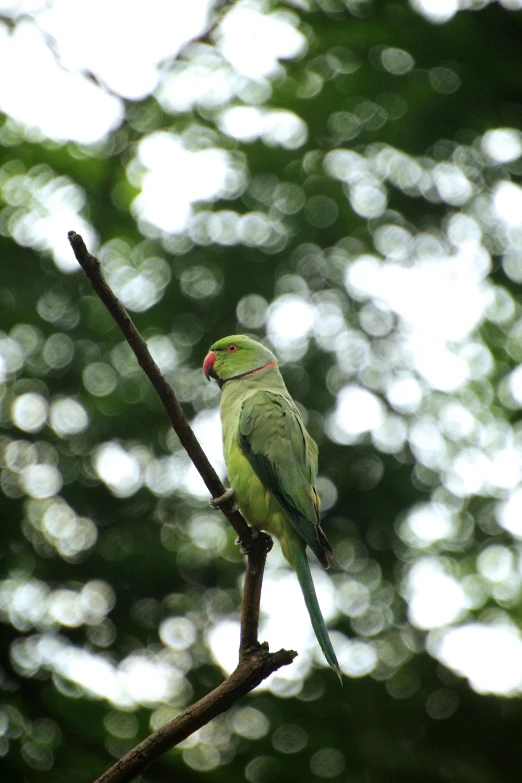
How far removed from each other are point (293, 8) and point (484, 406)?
440 centimetres

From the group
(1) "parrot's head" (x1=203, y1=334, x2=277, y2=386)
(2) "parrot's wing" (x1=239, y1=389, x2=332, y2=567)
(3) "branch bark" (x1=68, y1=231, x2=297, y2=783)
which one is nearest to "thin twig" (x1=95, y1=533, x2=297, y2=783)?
(3) "branch bark" (x1=68, y1=231, x2=297, y2=783)

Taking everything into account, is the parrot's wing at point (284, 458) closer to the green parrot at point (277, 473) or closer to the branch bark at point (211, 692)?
the green parrot at point (277, 473)

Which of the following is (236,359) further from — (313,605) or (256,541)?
(313,605)

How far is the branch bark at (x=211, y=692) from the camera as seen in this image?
2424 millimetres

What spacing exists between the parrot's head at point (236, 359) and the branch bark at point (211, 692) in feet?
4.85

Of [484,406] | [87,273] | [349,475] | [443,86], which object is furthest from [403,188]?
[87,273]

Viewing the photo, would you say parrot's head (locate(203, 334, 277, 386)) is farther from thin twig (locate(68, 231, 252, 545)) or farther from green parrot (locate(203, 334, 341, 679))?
thin twig (locate(68, 231, 252, 545))

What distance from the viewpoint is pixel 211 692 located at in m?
2.50

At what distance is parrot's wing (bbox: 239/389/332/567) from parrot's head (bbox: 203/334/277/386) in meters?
0.47

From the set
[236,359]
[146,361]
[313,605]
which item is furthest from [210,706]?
[236,359]

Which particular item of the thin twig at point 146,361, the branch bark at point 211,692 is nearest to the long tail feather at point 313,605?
the branch bark at point 211,692

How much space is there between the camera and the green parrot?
336 cm

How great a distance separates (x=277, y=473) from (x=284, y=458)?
0.09 m

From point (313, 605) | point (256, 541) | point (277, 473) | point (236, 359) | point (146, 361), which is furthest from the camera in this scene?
point (236, 359)
